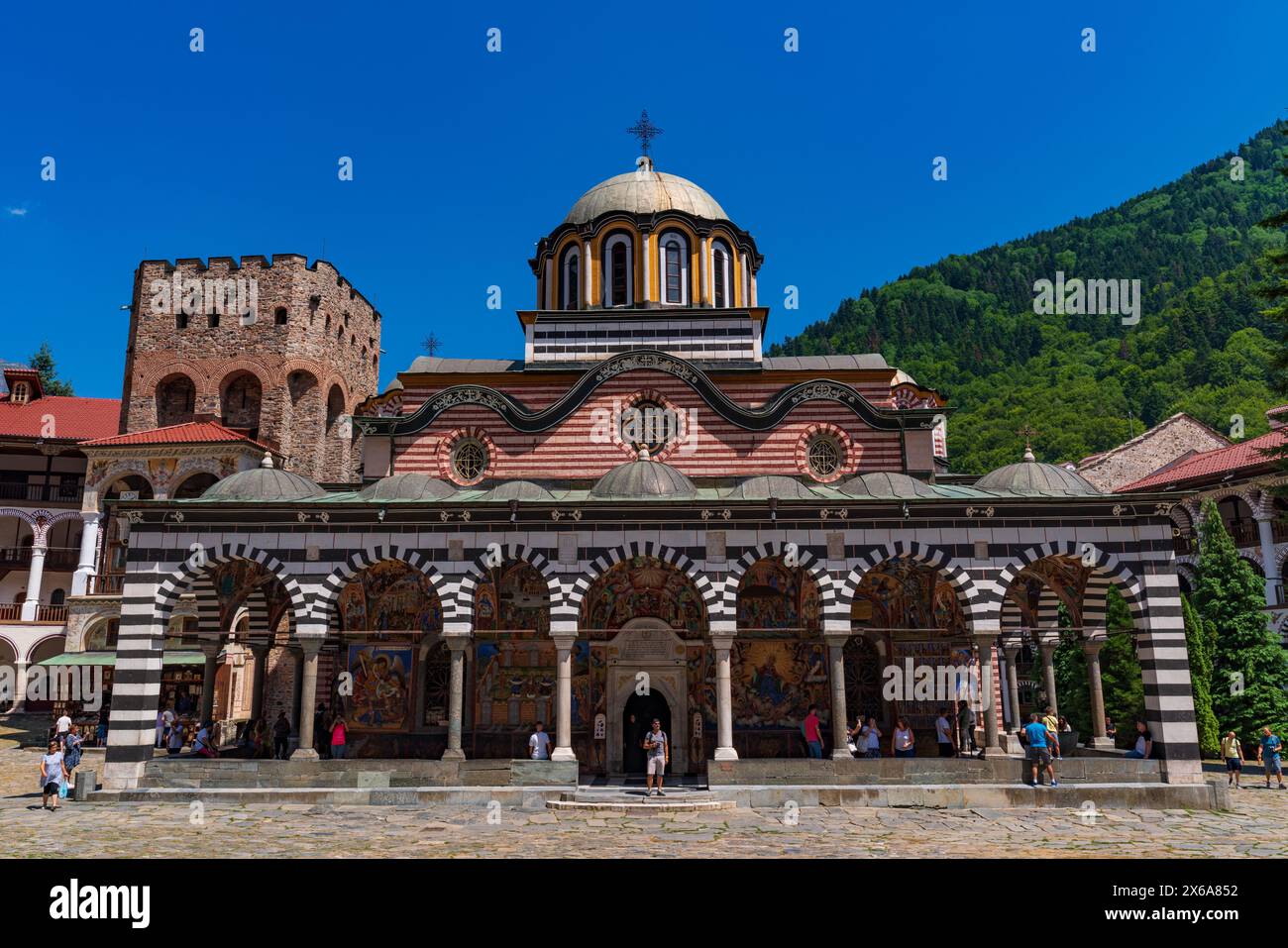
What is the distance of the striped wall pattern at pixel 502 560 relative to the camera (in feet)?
52.4

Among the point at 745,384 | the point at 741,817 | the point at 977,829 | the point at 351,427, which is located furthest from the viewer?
the point at 351,427

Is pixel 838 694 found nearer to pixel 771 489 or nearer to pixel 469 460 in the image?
pixel 771 489

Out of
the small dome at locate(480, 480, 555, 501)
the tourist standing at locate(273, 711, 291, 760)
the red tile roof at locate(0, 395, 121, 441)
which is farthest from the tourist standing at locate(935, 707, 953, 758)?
the red tile roof at locate(0, 395, 121, 441)

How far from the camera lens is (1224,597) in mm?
24609

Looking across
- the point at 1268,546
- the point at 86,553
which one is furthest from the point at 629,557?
the point at 1268,546

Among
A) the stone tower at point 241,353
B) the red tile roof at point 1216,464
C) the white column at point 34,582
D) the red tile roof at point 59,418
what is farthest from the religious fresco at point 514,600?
the red tile roof at point 59,418

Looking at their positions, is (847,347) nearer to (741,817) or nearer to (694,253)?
(694,253)

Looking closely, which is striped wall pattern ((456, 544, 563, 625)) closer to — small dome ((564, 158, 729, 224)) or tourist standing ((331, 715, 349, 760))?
tourist standing ((331, 715, 349, 760))

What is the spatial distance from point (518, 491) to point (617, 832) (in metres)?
7.53

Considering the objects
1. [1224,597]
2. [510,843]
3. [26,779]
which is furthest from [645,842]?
[1224,597]

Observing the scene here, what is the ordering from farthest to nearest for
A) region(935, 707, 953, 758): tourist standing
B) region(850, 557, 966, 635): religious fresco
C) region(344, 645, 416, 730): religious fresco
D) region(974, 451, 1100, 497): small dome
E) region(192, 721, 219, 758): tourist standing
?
region(850, 557, 966, 635): religious fresco
region(344, 645, 416, 730): religious fresco
region(974, 451, 1100, 497): small dome
region(935, 707, 953, 758): tourist standing
region(192, 721, 219, 758): tourist standing

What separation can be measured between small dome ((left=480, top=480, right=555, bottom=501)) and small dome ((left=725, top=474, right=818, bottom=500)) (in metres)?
3.56

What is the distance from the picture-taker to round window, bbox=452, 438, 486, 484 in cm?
1961

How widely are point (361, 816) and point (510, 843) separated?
3.46 meters
